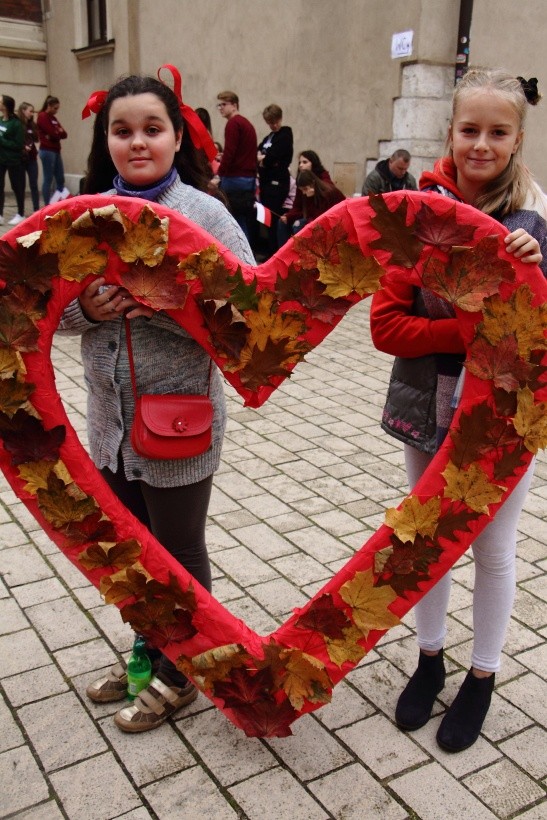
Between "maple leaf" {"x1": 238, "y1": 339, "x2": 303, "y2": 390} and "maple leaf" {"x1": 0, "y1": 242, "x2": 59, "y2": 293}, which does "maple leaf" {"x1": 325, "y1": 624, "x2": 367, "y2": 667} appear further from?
"maple leaf" {"x1": 0, "y1": 242, "x2": 59, "y2": 293}

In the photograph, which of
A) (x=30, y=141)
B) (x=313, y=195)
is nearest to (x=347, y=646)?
(x=313, y=195)

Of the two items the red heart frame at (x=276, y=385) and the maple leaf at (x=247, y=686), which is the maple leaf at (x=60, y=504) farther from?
the maple leaf at (x=247, y=686)

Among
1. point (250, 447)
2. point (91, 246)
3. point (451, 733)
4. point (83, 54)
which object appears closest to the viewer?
point (91, 246)

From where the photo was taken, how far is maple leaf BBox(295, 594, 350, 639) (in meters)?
2.56

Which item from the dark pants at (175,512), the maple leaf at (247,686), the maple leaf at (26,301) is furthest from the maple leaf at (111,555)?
the maple leaf at (26,301)

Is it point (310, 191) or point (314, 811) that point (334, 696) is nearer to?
point (314, 811)

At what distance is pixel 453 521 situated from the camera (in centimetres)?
248

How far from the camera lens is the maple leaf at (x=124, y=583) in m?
2.54

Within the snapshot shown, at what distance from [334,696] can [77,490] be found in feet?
3.77

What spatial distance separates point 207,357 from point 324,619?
2.77 feet

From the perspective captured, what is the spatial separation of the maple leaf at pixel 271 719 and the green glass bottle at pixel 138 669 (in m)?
0.42

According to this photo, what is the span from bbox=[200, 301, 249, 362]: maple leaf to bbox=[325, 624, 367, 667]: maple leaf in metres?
0.88

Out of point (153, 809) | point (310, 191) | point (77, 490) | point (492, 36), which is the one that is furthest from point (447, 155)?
point (492, 36)

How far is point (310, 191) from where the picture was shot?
372 inches
